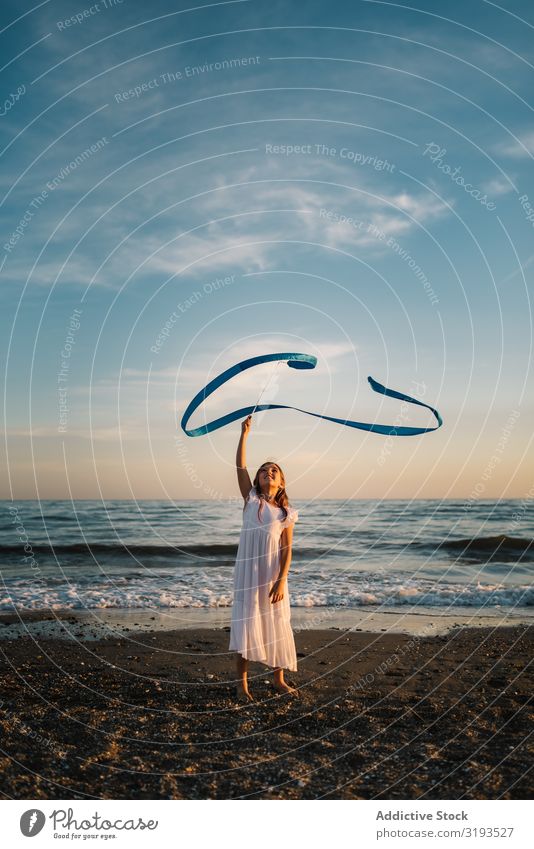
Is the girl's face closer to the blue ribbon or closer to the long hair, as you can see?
the long hair

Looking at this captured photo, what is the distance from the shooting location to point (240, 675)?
8961 millimetres

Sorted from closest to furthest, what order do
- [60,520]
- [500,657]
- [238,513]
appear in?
[500,657], [60,520], [238,513]

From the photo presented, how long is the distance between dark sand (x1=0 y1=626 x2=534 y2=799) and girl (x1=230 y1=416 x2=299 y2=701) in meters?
0.69

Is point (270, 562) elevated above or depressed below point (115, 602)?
above

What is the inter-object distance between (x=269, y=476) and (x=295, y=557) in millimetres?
21698

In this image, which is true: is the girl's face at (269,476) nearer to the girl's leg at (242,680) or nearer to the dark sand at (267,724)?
the girl's leg at (242,680)

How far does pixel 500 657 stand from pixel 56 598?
12254 millimetres

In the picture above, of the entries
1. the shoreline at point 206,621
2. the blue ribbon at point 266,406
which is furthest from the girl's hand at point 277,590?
the shoreline at point 206,621

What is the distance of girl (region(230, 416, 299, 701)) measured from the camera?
873 cm

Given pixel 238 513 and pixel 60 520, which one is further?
pixel 238 513

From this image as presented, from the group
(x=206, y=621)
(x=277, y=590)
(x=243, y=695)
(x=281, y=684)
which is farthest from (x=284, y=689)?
(x=206, y=621)

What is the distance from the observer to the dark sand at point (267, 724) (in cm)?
622
